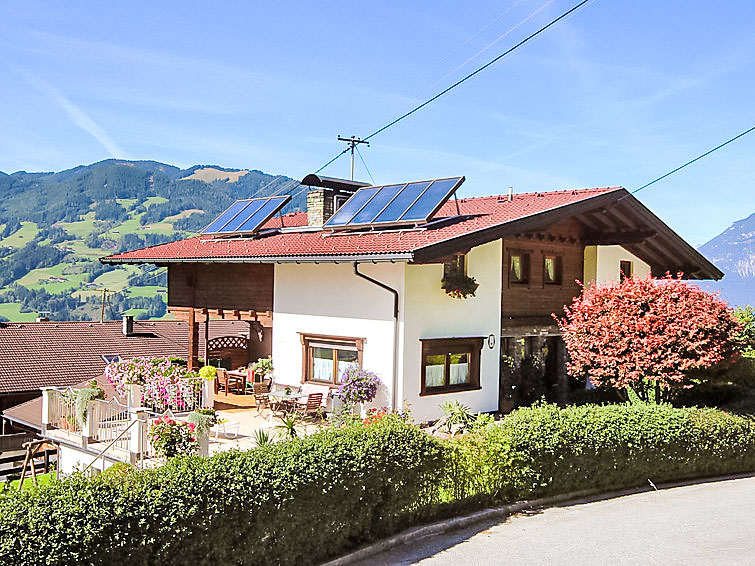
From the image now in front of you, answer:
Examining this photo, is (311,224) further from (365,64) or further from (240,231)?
(365,64)

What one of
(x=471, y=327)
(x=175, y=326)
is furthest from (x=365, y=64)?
(x=175, y=326)

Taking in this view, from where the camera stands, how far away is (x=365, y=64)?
17.3m

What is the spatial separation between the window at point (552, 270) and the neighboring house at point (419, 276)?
3 centimetres

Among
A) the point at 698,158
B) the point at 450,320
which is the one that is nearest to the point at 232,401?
the point at 450,320

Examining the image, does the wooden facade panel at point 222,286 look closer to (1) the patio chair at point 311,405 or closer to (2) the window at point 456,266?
(1) the patio chair at point 311,405

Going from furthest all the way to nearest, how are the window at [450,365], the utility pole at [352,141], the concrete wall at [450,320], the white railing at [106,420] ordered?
1. the utility pole at [352,141]
2. the window at [450,365]
3. the concrete wall at [450,320]
4. the white railing at [106,420]

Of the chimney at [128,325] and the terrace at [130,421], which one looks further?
the chimney at [128,325]

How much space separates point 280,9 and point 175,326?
81.0 ft

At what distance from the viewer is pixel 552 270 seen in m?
18.8

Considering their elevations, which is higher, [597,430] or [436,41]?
[436,41]

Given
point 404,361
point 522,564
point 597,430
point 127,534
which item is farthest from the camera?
point 404,361

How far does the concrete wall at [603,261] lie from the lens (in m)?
19.7

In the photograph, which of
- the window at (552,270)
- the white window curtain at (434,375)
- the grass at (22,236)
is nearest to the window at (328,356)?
the white window curtain at (434,375)

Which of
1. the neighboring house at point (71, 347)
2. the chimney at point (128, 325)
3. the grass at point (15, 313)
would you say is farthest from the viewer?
the grass at point (15, 313)
